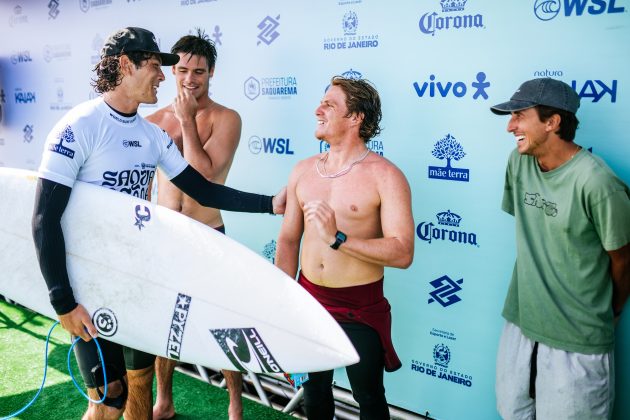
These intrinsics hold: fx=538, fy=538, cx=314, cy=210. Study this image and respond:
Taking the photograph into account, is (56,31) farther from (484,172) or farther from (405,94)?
(484,172)

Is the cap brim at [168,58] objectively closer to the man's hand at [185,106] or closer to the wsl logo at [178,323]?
the man's hand at [185,106]

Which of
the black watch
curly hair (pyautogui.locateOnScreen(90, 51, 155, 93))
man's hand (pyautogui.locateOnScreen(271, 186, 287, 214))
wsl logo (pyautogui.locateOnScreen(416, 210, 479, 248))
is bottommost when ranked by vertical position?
wsl logo (pyautogui.locateOnScreen(416, 210, 479, 248))

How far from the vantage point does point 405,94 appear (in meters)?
2.58

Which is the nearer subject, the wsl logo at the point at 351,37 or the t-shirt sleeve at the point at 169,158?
the t-shirt sleeve at the point at 169,158

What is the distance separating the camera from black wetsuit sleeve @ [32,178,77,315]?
1.79 meters

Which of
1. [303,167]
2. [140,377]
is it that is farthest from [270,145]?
[140,377]

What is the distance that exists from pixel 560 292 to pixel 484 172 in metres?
0.64

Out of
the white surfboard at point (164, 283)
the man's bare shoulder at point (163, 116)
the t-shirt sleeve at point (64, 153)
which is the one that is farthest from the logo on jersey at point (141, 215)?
the man's bare shoulder at point (163, 116)

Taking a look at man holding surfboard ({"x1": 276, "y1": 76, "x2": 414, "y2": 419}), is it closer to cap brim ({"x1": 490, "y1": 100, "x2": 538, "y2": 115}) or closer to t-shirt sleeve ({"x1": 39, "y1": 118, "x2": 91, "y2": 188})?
cap brim ({"x1": 490, "y1": 100, "x2": 538, "y2": 115})

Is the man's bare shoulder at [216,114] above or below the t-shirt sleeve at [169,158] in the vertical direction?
above

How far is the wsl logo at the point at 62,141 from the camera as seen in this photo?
181 cm

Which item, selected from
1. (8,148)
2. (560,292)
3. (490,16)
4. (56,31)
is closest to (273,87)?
(490,16)

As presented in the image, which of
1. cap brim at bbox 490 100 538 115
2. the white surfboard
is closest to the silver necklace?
the white surfboard

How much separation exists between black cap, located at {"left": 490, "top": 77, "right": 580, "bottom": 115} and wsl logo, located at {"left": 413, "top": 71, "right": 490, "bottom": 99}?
0.38 m
